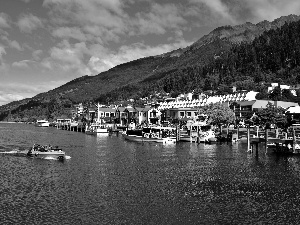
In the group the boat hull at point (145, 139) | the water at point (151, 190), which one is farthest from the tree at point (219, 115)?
the water at point (151, 190)

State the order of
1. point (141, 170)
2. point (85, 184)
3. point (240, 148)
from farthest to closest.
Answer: point (240, 148)
point (141, 170)
point (85, 184)

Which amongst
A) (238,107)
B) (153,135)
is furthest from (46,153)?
(238,107)

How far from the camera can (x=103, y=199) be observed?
39000 mm

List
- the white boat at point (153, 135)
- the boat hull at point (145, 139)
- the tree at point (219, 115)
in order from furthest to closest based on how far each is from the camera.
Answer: the tree at point (219, 115)
the white boat at point (153, 135)
the boat hull at point (145, 139)

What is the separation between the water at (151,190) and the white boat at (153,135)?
32.1m

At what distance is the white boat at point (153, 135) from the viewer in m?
101

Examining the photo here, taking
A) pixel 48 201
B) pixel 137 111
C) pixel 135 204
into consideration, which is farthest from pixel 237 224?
pixel 137 111

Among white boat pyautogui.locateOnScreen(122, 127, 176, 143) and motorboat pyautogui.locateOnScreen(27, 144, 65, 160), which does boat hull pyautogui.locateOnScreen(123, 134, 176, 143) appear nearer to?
white boat pyautogui.locateOnScreen(122, 127, 176, 143)

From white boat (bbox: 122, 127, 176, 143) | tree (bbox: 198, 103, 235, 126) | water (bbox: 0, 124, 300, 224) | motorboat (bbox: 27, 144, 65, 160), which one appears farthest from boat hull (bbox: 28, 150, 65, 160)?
tree (bbox: 198, 103, 235, 126)

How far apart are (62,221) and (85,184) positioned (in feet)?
45.3

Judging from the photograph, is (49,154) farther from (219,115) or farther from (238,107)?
(238,107)

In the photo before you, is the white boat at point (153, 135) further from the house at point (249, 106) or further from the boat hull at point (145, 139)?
the house at point (249, 106)

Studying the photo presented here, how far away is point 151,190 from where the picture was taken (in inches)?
1704

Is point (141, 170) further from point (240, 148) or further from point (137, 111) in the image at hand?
point (137, 111)
